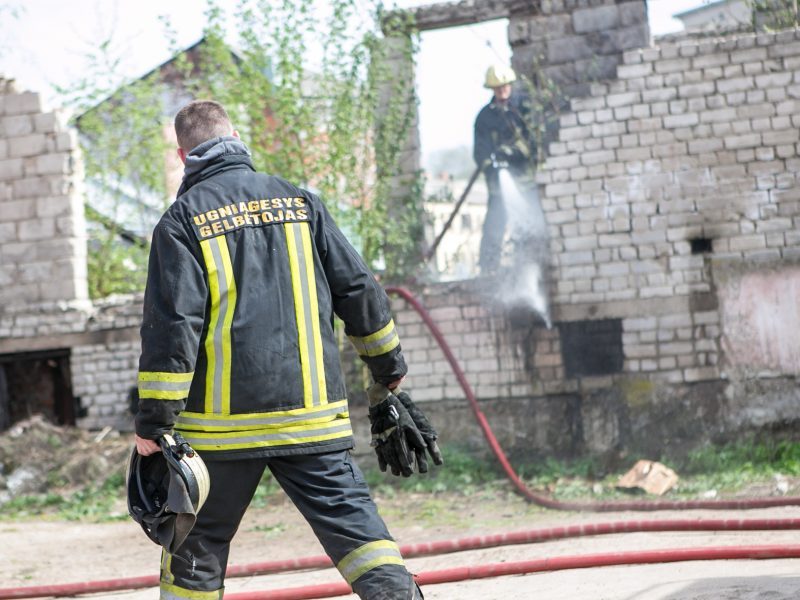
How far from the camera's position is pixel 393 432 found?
3650 millimetres

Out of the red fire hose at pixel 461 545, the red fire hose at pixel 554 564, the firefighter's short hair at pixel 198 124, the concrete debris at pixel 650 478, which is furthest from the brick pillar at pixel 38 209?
the firefighter's short hair at pixel 198 124

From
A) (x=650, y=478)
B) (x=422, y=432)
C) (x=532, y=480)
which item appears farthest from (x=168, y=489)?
(x=532, y=480)

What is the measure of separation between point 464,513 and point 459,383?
4.82 feet

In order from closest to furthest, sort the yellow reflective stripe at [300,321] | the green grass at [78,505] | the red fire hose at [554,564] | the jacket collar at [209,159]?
1. the yellow reflective stripe at [300,321]
2. the jacket collar at [209,159]
3. the red fire hose at [554,564]
4. the green grass at [78,505]

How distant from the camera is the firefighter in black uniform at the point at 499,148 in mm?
8484

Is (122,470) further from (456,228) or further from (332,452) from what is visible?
(332,452)

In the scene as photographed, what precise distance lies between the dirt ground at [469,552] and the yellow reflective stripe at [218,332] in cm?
175

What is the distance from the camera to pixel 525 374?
8320 mm

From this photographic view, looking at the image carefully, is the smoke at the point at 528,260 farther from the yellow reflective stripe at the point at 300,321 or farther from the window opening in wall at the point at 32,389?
the yellow reflective stripe at the point at 300,321

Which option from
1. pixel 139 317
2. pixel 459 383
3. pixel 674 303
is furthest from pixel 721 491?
pixel 139 317

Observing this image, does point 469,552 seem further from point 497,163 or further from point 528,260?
point 497,163

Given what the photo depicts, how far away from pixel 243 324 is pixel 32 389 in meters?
7.61

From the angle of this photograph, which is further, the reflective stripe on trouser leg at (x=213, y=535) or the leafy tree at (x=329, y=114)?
the leafy tree at (x=329, y=114)

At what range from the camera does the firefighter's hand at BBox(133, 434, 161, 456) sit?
3.24 m
